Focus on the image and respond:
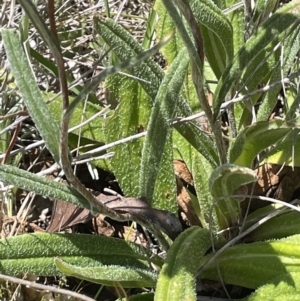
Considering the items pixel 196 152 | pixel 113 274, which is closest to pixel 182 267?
pixel 113 274

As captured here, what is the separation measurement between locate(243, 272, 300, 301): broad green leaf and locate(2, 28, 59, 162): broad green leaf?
1.76 ft

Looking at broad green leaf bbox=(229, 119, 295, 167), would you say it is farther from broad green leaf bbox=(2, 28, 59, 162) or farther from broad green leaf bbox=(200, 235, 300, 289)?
broad green leaf bbox=(2, 28, 59, 162)

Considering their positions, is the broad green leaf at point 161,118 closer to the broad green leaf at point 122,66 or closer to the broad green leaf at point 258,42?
the broad green leaf at point 258,42

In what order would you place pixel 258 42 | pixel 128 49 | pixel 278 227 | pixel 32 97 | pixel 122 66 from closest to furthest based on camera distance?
pixel 122 66
pixel 32 97
pixel 258 42
pixel 128 49
pixel 278 227

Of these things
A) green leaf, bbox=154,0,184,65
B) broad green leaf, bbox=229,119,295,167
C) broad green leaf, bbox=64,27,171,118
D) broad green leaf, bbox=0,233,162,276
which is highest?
broad green leaf, bbox=64,27,171,118

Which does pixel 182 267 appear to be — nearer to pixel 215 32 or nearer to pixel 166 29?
pixel 215 32

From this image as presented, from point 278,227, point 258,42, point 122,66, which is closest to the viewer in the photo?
point 122,66

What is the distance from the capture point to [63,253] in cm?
116

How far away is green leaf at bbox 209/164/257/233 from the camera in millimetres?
982

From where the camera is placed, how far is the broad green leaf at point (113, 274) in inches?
40.3

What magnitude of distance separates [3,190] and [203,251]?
20.0 inches

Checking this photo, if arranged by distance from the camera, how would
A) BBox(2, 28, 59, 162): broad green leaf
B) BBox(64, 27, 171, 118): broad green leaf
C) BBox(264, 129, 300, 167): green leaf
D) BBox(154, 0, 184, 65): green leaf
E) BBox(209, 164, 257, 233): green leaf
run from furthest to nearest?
BBox(154, 0, 184, 65): green leaf
BBox(264, 129, 300, 167): green leaf
BBox(209, 164, 257, 233): green leaf
BBox(2, 28, 59, 162): broad green leaf
BBox(64, 27, 171, 118): broad green leaf

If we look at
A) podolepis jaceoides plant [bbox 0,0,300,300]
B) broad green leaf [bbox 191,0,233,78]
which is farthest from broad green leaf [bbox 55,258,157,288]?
broad green leaf [bbox 191,0,233,78]

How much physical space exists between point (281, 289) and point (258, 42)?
1.60 feet
